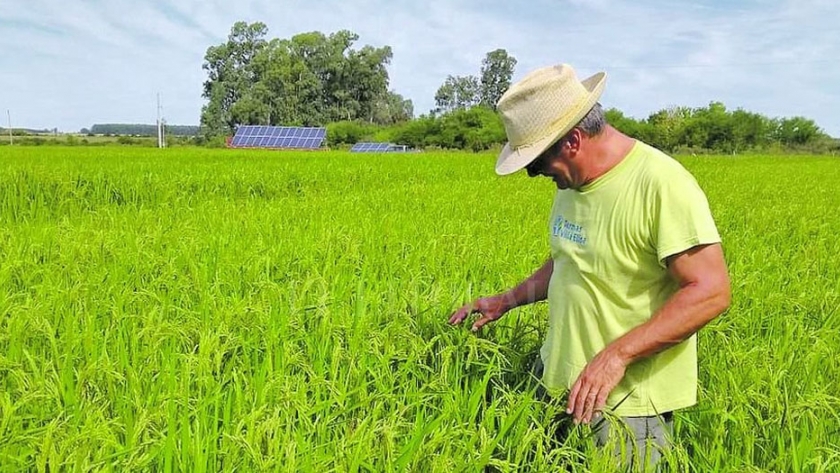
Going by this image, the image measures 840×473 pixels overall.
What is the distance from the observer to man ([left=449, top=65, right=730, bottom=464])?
153 centimetres

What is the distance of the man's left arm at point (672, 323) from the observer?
152 cm

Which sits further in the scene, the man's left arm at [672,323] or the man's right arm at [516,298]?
the man's right arm at [516,298]

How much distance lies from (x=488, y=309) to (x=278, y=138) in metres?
40.6

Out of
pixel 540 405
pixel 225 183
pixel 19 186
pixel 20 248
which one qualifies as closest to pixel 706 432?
pixel 540 405

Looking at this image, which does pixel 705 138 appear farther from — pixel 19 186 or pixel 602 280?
pixel 602 280

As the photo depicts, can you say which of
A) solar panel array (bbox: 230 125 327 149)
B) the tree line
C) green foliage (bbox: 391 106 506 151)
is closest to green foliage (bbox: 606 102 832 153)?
the tree line

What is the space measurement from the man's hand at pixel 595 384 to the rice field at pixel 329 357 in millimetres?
112

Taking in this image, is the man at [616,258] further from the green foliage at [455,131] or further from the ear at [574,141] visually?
the green foliage at [455,131]

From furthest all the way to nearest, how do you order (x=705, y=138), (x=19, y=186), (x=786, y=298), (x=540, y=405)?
(x=705, y=138) < (x=19, y=186) < (x=786, y=298) < (x=540, y=405)

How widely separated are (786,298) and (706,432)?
145 centimetres

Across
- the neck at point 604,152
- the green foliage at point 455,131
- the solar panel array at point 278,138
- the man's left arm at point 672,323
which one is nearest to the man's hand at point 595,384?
the man's left arm at point 672,323

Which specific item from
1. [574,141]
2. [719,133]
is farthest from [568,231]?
[719,133]

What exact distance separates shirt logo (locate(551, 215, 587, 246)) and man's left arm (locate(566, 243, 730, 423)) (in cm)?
27

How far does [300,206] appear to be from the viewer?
6664 mm
